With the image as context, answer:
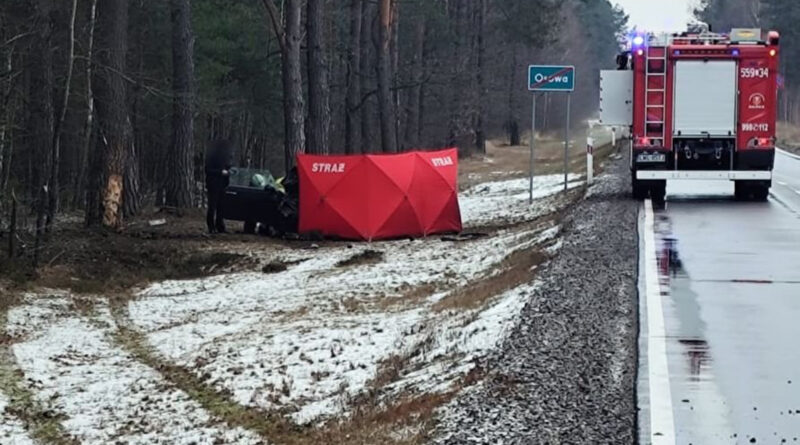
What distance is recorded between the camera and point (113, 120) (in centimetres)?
2381

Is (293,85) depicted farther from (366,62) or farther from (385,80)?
(366,62)

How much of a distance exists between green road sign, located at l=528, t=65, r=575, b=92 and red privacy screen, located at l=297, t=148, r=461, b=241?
398 centimetres

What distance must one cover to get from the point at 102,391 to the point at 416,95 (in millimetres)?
54364

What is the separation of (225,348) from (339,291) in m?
4.03

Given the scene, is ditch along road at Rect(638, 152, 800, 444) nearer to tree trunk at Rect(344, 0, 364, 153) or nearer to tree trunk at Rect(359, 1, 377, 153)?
tree trunk at Rect(344, 0, 364, 153)

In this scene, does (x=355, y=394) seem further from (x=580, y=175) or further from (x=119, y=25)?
(x=580, y=175)

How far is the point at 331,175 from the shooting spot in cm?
2378

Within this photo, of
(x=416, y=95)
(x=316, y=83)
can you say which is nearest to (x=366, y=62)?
(x=416, y=95)

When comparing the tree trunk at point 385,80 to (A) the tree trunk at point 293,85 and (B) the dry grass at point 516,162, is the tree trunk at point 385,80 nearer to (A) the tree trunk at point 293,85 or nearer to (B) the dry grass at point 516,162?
(B) the dry grass at point 516,162

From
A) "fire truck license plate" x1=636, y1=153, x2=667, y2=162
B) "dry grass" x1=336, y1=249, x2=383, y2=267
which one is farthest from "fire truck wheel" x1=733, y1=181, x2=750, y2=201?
"dry grass" x1=336, y1=249, x2=383, y2=267

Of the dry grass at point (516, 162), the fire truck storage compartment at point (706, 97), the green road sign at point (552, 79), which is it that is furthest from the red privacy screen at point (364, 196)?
the dry grass at point (516, 162)

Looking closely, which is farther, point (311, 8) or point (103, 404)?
point (311, 8)

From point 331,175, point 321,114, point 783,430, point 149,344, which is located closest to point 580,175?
point 321,114

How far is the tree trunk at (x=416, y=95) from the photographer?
59.0 meters
